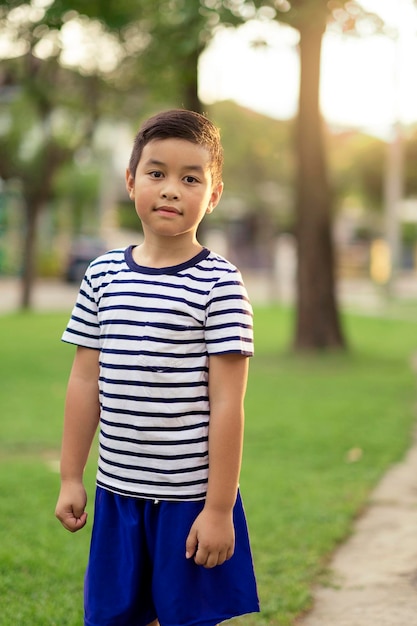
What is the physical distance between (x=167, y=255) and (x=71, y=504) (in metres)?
0.66

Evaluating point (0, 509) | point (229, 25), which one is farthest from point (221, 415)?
point (229, 25)

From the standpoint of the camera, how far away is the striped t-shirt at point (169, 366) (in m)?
2.23

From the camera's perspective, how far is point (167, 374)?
224 centimetres

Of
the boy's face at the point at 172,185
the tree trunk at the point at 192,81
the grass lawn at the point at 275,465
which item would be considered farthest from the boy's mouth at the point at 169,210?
the tree trunk at the point at 192,81

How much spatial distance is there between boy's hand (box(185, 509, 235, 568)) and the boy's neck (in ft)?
1.92

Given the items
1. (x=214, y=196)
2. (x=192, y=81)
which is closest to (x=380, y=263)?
(x=192, y=81)

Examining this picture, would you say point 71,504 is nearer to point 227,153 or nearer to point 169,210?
point 169,210

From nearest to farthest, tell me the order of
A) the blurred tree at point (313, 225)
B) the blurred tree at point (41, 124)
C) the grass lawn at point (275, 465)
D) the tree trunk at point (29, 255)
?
the grass lawn at point (275, 465) → the blurred tree at point (313, 225) → the blurred tree at point (41, 124) → the tree trunk at point (29, 255)

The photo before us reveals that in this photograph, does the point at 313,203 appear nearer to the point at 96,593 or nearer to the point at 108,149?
the point at 96,593

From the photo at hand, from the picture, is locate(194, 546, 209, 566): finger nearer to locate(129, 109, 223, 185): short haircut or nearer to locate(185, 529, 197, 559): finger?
locate(185, 529, 197, 559): finger

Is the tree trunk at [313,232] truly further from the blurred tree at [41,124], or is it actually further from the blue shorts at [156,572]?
the blue shorts at [156,572]

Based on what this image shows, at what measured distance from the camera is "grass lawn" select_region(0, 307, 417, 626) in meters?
3.65

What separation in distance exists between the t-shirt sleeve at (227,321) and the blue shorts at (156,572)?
1.24ft

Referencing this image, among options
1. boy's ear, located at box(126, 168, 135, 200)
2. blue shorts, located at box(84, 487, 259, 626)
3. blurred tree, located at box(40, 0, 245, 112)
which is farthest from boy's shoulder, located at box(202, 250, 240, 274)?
blurred tree, located at box(40, 0, 245, 112)
